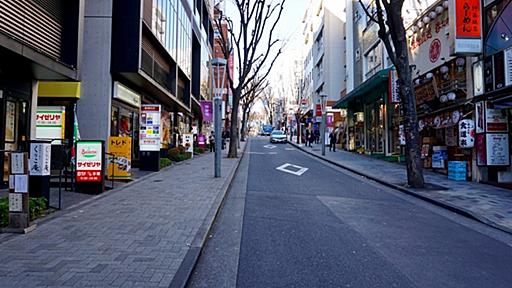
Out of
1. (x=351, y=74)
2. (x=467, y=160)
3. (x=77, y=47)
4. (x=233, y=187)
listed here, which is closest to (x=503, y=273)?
(x=233, y=187)

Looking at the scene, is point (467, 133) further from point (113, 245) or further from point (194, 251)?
point (113, 245)

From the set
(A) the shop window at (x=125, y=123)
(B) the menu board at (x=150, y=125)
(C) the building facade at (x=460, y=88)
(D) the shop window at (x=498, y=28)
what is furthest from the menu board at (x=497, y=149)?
(A) the shop window at (x=125, y=123)

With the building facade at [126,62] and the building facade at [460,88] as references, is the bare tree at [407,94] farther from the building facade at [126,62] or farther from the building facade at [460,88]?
the building facade at [126,62]

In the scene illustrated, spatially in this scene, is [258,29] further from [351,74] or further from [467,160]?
[467,160]

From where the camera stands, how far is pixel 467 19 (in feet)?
45.4

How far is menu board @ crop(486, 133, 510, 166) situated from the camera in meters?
13.3

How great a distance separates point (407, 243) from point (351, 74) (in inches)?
1141

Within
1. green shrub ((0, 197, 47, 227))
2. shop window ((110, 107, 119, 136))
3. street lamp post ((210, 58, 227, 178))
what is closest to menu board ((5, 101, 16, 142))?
green shrub ((0, 197, 47, 227))

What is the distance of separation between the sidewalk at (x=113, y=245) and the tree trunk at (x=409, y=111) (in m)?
6.32

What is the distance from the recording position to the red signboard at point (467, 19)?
45.2 ft

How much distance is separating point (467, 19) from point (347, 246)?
10.7 meters

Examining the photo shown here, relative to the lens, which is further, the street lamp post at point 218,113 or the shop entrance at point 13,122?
the street lamp post at point 218,113

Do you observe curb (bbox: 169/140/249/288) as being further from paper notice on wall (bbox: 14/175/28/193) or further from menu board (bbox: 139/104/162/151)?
menu board (bbox: 139/104/162/151)

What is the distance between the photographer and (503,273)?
545 centimetres
